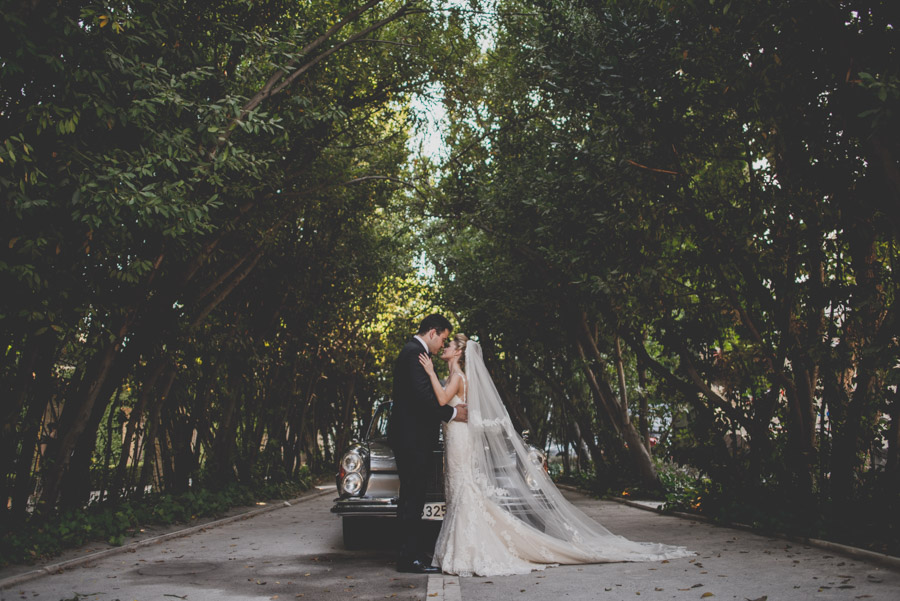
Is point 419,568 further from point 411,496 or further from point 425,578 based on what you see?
point 411,496

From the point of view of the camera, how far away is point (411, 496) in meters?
6.54

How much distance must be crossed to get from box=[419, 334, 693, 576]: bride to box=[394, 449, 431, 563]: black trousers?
0.27m

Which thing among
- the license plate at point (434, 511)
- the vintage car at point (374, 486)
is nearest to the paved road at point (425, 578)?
the vintage car at point (374, 486)

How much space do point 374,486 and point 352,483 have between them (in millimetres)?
239

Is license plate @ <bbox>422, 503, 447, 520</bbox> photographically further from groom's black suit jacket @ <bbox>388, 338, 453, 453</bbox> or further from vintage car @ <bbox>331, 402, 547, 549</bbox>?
groom's black suit jacket @ <bbox>388, 338, 453, 453</bbox>

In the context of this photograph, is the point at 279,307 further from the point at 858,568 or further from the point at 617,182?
the point at 858,568

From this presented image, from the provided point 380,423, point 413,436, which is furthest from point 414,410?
point 380,423

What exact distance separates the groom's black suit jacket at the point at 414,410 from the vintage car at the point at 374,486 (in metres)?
1.06

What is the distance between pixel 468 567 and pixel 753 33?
5.73 metres

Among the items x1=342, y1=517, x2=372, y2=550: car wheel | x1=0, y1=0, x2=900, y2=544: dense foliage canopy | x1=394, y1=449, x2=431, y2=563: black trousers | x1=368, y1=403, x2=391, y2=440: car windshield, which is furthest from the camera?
x1=368, y1=403, x2=391, y2=440: car windshield

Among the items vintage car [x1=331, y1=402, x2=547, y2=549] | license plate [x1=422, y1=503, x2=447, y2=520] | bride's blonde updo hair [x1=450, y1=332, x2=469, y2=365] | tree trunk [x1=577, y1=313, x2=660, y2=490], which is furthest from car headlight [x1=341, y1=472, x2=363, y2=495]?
tree trunk [x1=577, y1=313, x2=660, y2=490]

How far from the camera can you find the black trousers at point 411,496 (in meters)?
6.52

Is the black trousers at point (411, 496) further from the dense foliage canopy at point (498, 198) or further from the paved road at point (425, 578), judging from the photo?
the dense foliage canopy at point (498, 198)

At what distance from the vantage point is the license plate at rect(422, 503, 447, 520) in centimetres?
734
